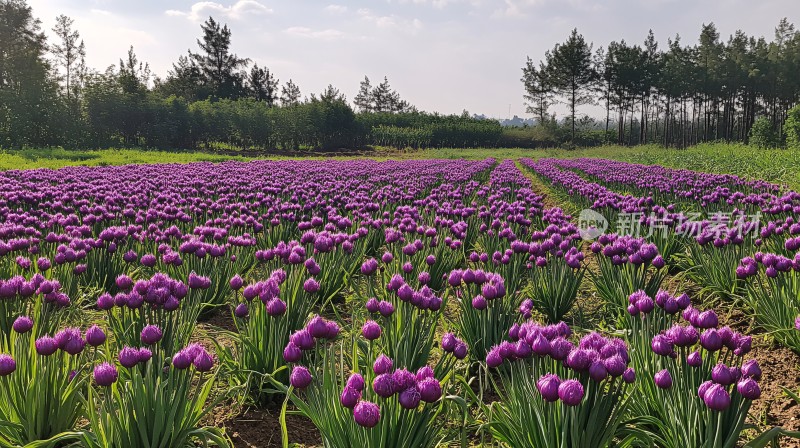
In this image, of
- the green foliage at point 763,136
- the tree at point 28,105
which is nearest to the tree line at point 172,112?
the tree at point 28,105

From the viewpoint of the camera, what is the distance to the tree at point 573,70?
232 feet

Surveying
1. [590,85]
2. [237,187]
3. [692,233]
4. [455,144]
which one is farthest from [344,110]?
[692,233]

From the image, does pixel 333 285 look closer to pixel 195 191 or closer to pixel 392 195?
pixel 392 195

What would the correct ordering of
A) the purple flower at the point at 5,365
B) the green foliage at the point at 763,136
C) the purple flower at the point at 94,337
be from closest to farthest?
1. the purple flower at the point at 5,365
2. the purple flower at the point at 94,337
3. the green foliage at the point at 763,136

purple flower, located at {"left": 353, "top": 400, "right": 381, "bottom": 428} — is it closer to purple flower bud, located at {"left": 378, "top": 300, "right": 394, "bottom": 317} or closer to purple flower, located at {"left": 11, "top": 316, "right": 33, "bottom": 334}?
purple flower bud, located at {"left": 378, "top": 300, "right": 394, "bottom": 317}

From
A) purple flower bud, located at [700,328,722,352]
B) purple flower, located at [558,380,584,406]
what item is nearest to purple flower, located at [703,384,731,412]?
purple flower bud, located at [700,328,722,352]

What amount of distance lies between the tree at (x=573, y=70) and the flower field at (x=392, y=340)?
227ft

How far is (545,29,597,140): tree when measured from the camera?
232ft

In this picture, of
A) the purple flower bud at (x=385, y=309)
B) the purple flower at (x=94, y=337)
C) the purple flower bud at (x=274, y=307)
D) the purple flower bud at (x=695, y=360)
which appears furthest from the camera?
the purple flower bud at (x=385, y=309)

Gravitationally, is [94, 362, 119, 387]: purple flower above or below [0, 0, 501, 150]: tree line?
below

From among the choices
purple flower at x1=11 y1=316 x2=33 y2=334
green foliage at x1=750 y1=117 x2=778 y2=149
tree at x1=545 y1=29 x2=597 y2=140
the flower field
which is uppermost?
tree at x1=545 y1=29 x2=597 y2=140

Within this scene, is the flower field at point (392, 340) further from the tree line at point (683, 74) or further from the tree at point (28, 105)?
the tree line at point (683, 74)

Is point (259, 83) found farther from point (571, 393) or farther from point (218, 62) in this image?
point (571, 393)

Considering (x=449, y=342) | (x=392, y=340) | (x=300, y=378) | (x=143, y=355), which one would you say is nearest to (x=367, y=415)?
(x=300, y=378)
